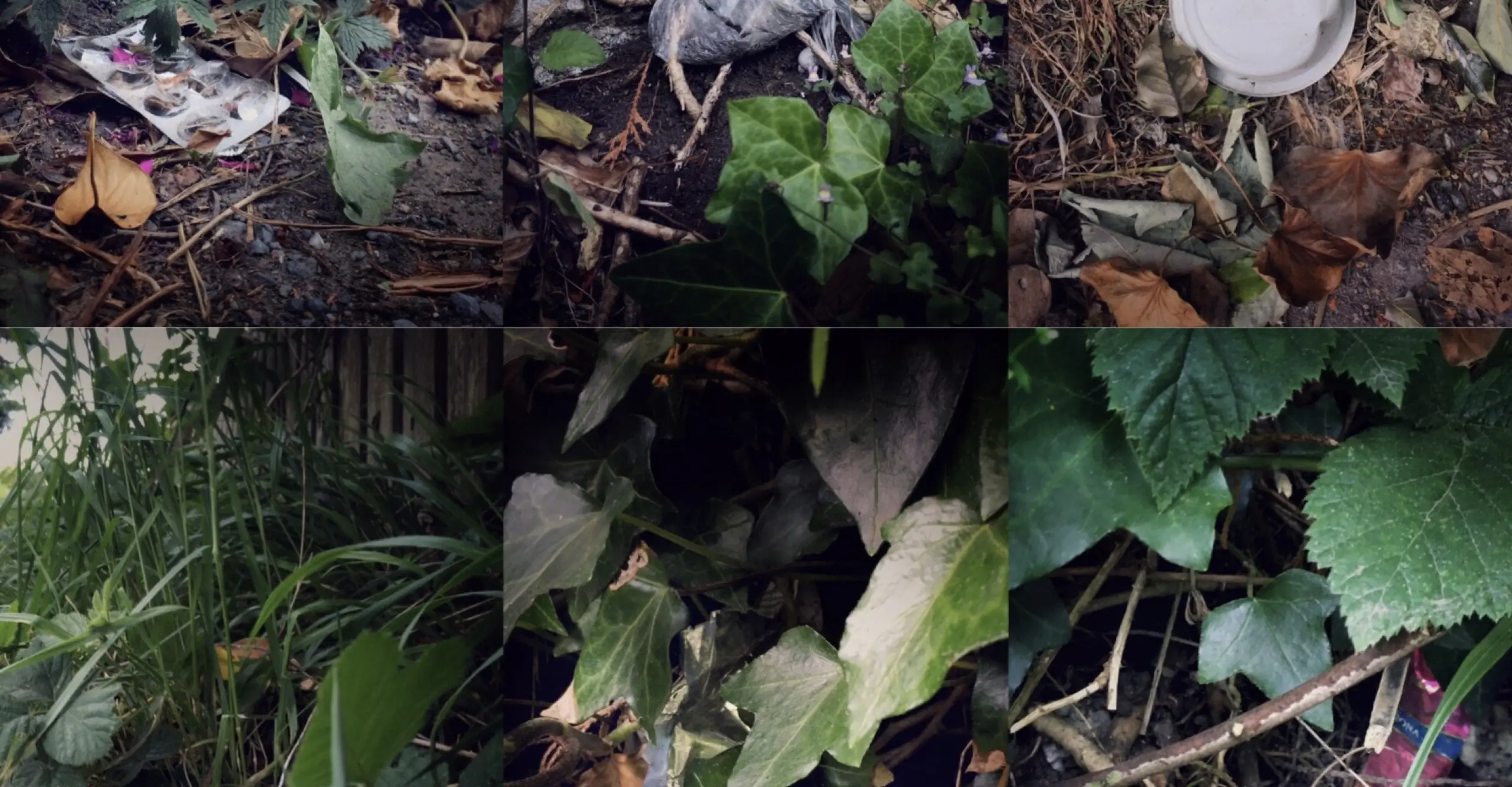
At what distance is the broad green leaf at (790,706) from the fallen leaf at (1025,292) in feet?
1.10

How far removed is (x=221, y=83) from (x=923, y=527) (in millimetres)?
725

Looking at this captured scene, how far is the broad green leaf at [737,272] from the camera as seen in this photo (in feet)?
2.96

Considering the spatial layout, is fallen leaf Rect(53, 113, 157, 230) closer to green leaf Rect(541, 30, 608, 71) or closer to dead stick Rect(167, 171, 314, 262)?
dead stick Rect(167, 171, 314, 262)

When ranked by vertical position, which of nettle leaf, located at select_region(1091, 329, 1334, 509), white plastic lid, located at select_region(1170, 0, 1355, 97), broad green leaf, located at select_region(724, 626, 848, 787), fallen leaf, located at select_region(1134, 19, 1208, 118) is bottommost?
broad green leaf, located at select_region(724, 626, 848, 787)

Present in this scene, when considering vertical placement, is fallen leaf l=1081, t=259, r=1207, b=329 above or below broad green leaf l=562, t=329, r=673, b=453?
above

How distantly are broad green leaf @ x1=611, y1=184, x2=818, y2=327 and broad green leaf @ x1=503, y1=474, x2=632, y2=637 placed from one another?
17 cm

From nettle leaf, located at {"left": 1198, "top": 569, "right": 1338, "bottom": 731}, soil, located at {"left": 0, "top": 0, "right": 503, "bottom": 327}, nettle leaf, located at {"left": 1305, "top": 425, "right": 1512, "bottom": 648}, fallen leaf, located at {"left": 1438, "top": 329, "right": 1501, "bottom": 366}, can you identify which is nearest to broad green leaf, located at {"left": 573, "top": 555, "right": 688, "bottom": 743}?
soil, located at {"left": 0, "top": 0, "right": 503, "bottom": 327}

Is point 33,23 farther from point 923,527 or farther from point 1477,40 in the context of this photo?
point 1477,40

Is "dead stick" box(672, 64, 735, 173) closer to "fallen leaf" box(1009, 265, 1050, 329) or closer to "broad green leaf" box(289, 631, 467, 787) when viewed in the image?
"fallen leaf" box(1009, 265, 1050, 329)

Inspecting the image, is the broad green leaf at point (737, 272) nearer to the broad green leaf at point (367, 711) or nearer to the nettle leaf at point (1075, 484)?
the nettle leaf at point (1075, 484)

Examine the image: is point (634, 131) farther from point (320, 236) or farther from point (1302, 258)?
point (1302, 258)

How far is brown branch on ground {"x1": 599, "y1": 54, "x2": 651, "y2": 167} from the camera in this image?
35.9 inches

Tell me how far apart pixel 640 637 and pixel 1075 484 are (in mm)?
415

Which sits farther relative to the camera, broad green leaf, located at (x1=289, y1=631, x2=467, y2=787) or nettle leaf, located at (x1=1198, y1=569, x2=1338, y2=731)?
nettle leaf, located at (x1=1198, y1=569, x2=1338, y2=731)
